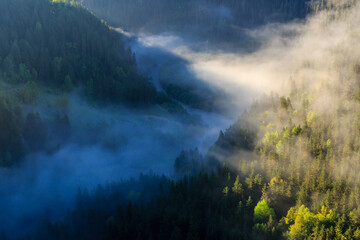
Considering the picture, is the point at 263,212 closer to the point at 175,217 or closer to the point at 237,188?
the point at 237,188

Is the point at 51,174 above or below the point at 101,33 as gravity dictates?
below

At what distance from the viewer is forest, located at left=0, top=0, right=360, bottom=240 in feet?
261

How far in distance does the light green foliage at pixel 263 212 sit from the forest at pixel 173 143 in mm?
274

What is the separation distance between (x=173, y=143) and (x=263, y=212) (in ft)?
268

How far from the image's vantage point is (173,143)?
159 metres

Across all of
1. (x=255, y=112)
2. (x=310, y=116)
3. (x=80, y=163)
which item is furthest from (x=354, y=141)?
(x=80, y=163)

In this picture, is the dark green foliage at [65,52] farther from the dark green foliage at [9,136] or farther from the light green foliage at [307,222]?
the light green foliage at [307,222]

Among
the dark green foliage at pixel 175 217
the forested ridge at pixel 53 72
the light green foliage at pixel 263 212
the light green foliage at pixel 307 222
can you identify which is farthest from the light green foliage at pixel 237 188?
the forested ridge at pixel 53 72

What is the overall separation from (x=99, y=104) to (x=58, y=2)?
68421 mm

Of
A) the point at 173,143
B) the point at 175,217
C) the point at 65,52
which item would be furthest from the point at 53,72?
the point at 175,217

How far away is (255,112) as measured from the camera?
5266 inches

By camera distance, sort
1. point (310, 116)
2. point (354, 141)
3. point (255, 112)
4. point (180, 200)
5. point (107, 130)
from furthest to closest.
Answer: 1. point (107, 130)
2. point (255, 112)
3. point (310, 116)
4. point (354, 141)
5. point (180, 200)

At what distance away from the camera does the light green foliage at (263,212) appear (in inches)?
3135

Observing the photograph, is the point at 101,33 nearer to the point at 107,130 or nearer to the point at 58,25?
the point at 58,25
